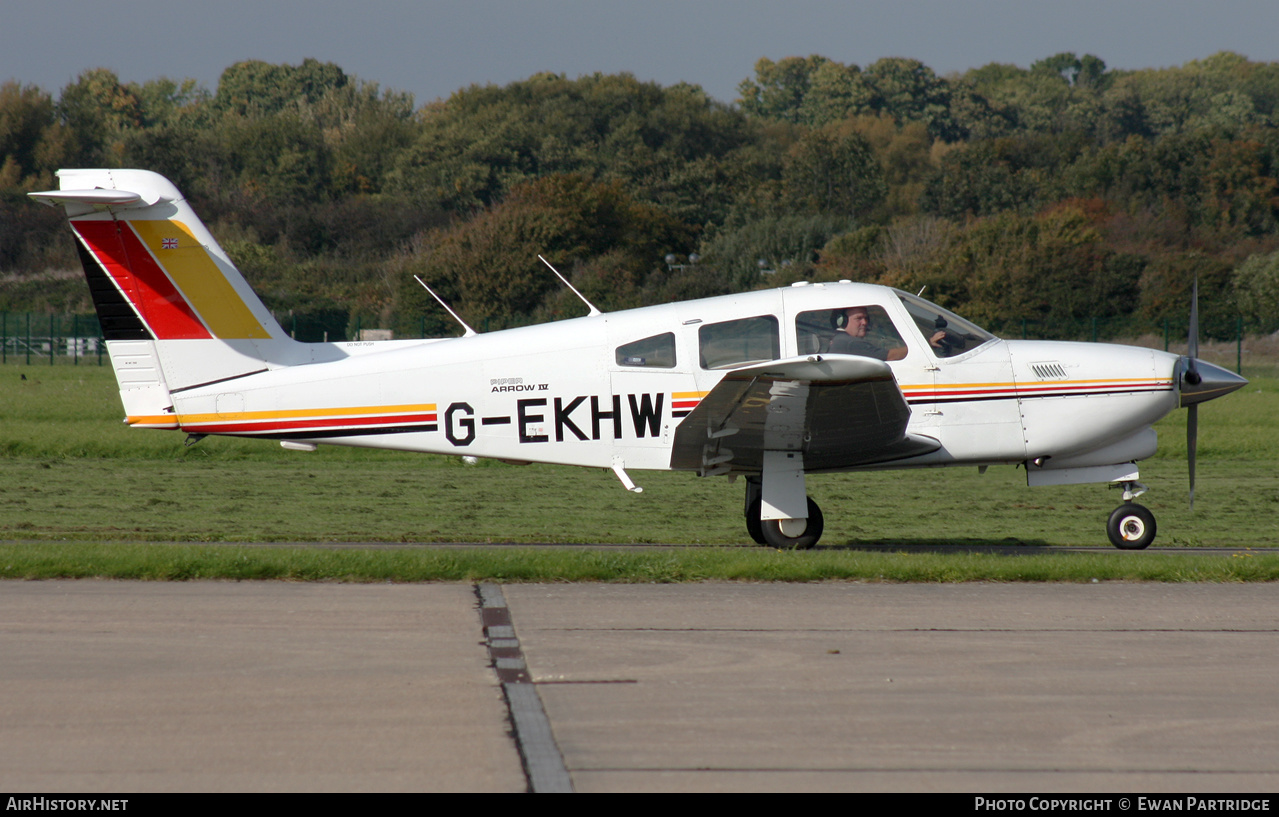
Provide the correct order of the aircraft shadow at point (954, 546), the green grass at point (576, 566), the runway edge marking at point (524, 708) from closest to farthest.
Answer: the runway edge marking at point (524, 708) < the green grass at point (576, 566) < the aircraft shadow at point (954, 546)

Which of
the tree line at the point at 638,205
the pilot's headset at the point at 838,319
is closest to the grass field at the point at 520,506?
the pilot's headset at the point at 838,319

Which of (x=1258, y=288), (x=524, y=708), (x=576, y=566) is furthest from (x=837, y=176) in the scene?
(x=524, y=708)

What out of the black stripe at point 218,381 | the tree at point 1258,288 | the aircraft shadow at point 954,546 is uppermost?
the tree at point 1258,288

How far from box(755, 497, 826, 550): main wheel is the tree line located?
31.8m

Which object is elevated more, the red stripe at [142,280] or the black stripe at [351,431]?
the red stripe at [142,280]

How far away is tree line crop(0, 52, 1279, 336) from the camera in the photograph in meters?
52.1

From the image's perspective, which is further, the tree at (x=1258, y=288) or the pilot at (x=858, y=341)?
the tree at (x=1258, y=288)

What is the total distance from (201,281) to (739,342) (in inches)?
182

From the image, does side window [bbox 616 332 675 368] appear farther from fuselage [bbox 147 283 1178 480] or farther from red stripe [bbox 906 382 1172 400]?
red stripe [bbox 906 382 1172 400]

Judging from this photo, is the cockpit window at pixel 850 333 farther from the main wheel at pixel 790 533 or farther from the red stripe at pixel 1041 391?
the main wheel at pixel 790 533

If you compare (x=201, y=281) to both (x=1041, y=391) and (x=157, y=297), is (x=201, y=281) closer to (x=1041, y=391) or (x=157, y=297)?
(x=157, y=297)

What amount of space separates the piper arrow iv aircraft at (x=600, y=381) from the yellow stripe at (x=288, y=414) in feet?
0.04

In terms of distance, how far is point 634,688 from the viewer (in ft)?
19.2

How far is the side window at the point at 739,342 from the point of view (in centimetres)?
1037
